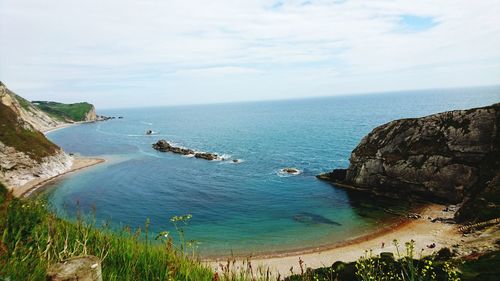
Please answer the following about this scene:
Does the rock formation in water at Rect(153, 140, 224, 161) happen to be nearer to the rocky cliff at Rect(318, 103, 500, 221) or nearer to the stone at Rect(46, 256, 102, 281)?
the rocky cliff at Rect(318, 103, 500, 221)

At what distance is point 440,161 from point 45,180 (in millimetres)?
73084

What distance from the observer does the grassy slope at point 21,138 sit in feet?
229

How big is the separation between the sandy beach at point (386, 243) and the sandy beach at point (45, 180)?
4121 centimetres

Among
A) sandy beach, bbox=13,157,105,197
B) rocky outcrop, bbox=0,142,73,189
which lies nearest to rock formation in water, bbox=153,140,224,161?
sandy beach, bbox=13,157,105,197

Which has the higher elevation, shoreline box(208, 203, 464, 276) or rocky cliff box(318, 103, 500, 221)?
rocky cliff box(318, 103, 500, 221)

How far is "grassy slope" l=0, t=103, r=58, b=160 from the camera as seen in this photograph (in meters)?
69.7

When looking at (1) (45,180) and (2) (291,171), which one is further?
(2) (291,171)

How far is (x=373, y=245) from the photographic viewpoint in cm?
3759

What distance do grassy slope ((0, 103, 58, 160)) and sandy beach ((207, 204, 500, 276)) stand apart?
57.3 metres

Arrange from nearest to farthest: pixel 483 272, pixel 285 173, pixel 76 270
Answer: pixel 76 270 → pixel 483 272 → pixel 285 173

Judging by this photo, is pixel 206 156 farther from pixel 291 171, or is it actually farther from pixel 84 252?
pixel 84 252

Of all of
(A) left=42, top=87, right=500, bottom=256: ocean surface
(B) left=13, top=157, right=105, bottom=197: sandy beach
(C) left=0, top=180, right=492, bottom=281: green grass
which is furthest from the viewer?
(B) left=13, top=157, right=105, bottom=197: sandy beach

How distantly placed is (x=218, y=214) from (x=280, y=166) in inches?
1262

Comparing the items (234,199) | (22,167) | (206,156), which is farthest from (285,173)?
(22,167)
